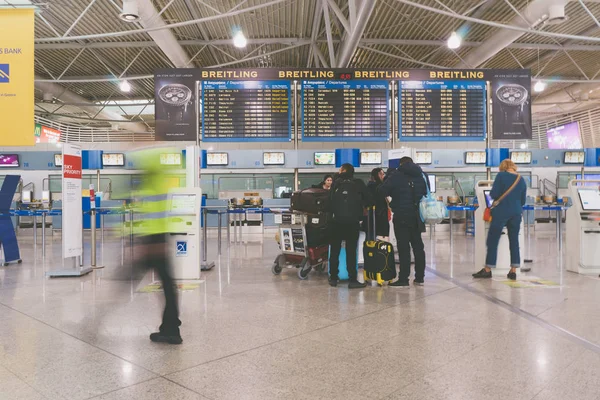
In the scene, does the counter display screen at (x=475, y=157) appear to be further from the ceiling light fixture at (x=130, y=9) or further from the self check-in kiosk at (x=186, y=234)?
the self check-in kiosk at (x=186, y=234)

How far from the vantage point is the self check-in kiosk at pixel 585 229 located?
6.42 m

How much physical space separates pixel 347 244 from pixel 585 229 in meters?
3.61

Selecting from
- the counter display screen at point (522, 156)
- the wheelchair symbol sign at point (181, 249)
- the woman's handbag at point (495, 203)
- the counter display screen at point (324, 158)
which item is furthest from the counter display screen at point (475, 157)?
the wheelchair symbol sign at point (181, 249)

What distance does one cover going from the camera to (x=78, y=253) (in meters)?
6.66

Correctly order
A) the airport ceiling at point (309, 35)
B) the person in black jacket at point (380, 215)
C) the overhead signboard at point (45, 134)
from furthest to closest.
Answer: the overhead signboard at point (45, 134) < the airport ceiling at point (309, 35) < the person in black jacket at point (380, 215)

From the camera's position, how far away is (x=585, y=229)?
21.1 ft

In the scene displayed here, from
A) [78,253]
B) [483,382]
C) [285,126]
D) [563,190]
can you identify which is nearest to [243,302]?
[483,382]

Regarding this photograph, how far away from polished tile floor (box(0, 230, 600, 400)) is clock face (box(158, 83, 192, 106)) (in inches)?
147

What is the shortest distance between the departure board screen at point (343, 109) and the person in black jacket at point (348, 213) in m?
3.56

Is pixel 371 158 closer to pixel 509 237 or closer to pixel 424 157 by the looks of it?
pixel 424 157

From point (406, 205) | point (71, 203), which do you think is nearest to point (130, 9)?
point (71, 203)

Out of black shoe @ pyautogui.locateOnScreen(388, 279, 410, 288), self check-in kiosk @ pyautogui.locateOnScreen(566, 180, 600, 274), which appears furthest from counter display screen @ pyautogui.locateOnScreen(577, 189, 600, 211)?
black shoe @ pyautogui.locateOnScreen(388, 279, 410, 288)

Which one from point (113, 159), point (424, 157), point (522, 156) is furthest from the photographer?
point (522, 156)

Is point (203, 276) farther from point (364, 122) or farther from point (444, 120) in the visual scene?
point (444, 120)
